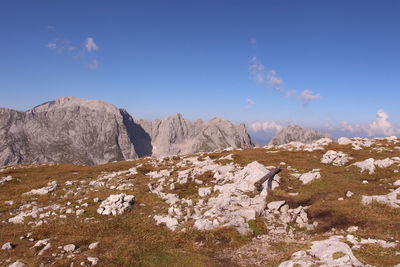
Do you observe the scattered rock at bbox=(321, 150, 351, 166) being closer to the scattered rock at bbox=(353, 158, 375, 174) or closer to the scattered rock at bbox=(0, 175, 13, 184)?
the scattered rock at bbox=(353, 158, 375, 174)

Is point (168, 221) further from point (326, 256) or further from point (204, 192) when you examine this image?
point (326, 256)

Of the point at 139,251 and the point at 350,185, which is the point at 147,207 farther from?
the point at 350,185

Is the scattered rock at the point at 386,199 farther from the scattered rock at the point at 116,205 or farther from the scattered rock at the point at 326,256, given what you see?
the scattered rock at the point at 116,205

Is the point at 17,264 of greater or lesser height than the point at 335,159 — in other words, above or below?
below

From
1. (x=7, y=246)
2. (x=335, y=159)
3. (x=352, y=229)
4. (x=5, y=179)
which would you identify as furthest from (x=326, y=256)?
(x=5, y=179)

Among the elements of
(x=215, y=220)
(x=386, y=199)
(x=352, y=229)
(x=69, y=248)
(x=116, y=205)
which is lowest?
(x=352, y=229)

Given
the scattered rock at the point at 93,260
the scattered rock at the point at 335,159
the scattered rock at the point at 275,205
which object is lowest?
the scattered rock at the point at 275,205

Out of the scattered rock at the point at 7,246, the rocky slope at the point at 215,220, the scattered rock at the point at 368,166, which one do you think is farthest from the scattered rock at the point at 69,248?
the scattered rock at the point at 368,166

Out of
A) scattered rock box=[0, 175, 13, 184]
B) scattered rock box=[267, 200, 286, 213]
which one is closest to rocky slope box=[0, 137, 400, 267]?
scattered rock box=[267, 200, 286, 213]

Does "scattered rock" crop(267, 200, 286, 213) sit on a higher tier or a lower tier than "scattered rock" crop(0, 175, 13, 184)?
lower

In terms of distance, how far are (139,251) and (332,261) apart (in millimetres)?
12982

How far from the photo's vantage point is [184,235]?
2288 centimetres

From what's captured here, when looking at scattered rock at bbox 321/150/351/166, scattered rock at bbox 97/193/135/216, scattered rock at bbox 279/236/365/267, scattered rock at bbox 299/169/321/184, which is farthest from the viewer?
scattered rock at bbox 321/150/351/166

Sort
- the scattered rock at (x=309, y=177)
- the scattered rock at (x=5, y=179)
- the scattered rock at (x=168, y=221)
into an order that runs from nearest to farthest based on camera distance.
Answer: the scattered rock at (x=168, y=221), the scattered rock at (x=309, y=177), the scattered rock at (x=5, y=179)
